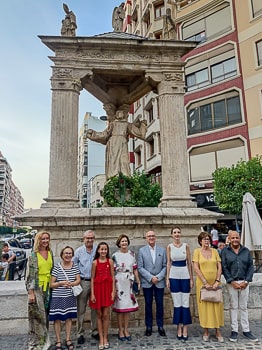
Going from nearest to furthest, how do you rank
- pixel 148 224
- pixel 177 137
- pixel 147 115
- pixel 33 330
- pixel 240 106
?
pixel 33 330
pixel 148 224
pixel 177 137
pixel 240 106
pixel 147 115

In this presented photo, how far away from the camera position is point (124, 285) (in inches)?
169

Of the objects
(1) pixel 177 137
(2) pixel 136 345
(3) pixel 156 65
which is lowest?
(2) pixel 136 345

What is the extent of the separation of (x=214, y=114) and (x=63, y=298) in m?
19.6

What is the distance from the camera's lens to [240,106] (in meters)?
19.6

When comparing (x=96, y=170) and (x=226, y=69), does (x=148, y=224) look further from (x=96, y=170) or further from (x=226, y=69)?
(x=96, y=170)

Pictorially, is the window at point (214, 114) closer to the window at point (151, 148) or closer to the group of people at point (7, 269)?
the window at point (151, 148)

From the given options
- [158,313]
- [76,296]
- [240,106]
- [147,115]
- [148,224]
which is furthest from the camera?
[147,115]

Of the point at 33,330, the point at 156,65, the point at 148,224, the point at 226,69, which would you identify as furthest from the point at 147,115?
the point at 33,330

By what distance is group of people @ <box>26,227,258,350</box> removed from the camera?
3932mm

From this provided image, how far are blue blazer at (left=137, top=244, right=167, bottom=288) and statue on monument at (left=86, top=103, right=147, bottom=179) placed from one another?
2.20m

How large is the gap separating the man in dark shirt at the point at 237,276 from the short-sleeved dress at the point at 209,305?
0.22m

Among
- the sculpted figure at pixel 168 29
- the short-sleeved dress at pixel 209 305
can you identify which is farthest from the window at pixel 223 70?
the short-sleeved dress at pixel 209 305

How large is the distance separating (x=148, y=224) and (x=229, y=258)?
1460mm

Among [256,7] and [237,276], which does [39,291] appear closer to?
[237,276]
